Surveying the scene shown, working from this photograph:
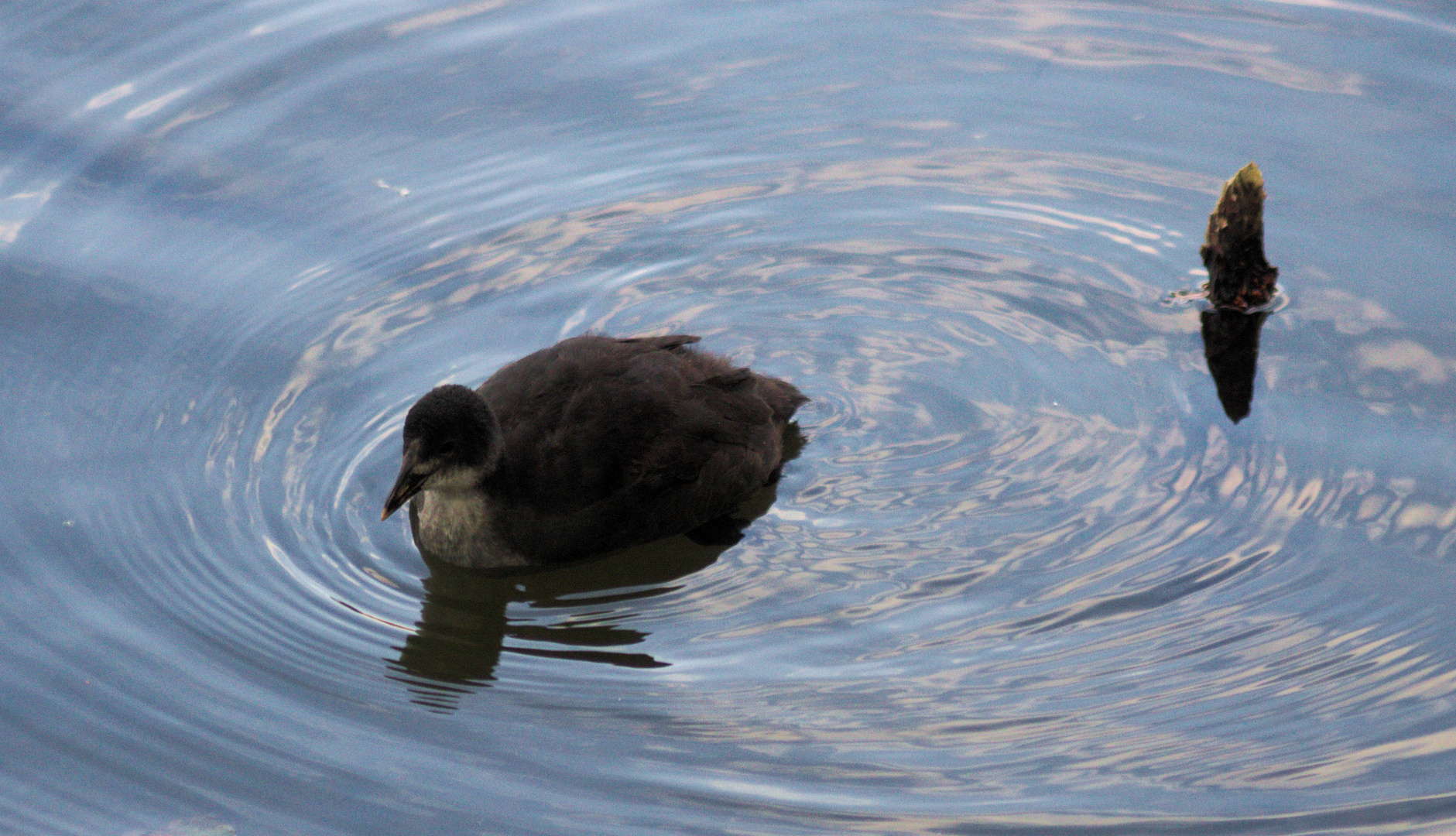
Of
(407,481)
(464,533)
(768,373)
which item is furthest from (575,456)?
(768,373)

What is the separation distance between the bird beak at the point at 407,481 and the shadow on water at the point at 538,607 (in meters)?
0.45

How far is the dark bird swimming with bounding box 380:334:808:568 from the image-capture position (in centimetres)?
665

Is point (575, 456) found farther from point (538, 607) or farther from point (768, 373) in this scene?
point (768, 373)

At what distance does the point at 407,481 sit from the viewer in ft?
21.6

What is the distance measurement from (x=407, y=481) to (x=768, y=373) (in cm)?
212

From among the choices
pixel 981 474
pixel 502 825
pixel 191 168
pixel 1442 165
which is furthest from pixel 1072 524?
pixel 191 168

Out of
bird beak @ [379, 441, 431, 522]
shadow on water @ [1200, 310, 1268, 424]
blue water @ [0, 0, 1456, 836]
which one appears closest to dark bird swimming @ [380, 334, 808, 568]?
bird beak @ [379, 441, 431, 522]

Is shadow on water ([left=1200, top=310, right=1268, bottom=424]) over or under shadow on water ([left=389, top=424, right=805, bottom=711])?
over

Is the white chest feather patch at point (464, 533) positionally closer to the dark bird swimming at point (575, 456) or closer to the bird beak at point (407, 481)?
the dark bird swimming at point (575, 456)

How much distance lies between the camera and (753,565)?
6895 mm

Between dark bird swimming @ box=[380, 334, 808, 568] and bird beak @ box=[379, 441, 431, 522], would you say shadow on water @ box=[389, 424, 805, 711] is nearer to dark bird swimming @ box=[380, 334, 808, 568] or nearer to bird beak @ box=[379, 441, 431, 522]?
dark bird swimming @ box=[380, 334, 808, 568]

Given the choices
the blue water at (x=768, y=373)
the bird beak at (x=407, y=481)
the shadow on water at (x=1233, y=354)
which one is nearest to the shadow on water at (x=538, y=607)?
the blue water at (x=768, y=373)

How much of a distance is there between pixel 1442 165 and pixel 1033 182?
7.35 feet

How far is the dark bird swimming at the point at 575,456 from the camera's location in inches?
262
